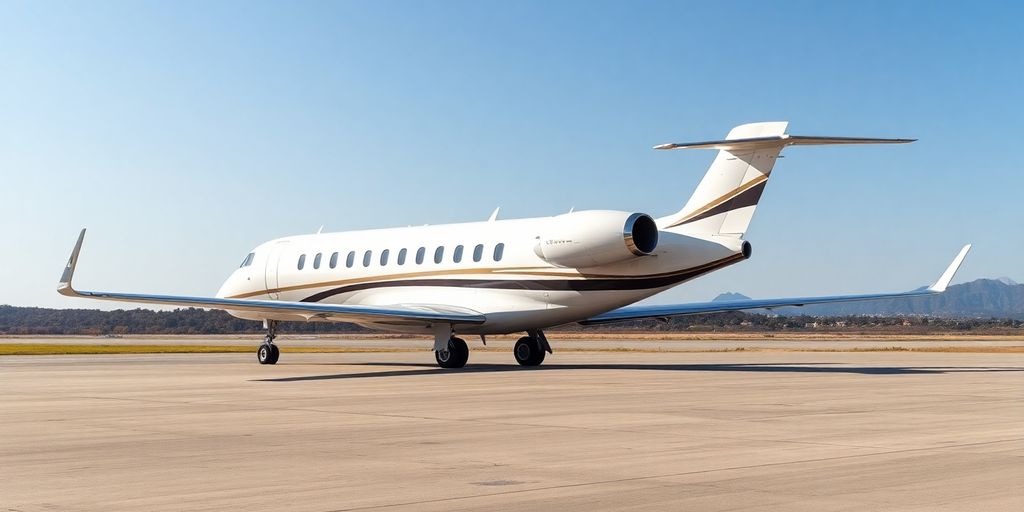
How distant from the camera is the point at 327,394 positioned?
1855cm

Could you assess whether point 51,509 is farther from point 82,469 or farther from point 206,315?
point 206,315

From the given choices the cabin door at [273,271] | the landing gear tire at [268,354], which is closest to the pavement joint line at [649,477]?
the landing gear tire at [268,354]

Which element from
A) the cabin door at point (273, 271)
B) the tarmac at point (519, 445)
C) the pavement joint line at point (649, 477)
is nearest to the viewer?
the pavement joint line at point (649, 477)

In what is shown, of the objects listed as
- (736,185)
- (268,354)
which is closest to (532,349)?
(268,354)

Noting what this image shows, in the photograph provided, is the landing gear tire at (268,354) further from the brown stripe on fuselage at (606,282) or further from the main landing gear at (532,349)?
the main landing gear at (532,349)

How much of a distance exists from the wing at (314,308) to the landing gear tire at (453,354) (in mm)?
718

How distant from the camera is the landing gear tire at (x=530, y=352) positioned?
95.1 feet

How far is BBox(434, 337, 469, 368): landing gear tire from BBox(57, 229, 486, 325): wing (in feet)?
2.36

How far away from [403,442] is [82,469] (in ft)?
10.2

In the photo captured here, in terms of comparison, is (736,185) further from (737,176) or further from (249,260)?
(249,260)

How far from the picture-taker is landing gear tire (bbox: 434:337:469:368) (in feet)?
88.4

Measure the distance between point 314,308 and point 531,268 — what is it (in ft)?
16.3

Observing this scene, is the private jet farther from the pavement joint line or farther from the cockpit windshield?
the pavement joint line

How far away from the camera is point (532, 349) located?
2903cm
